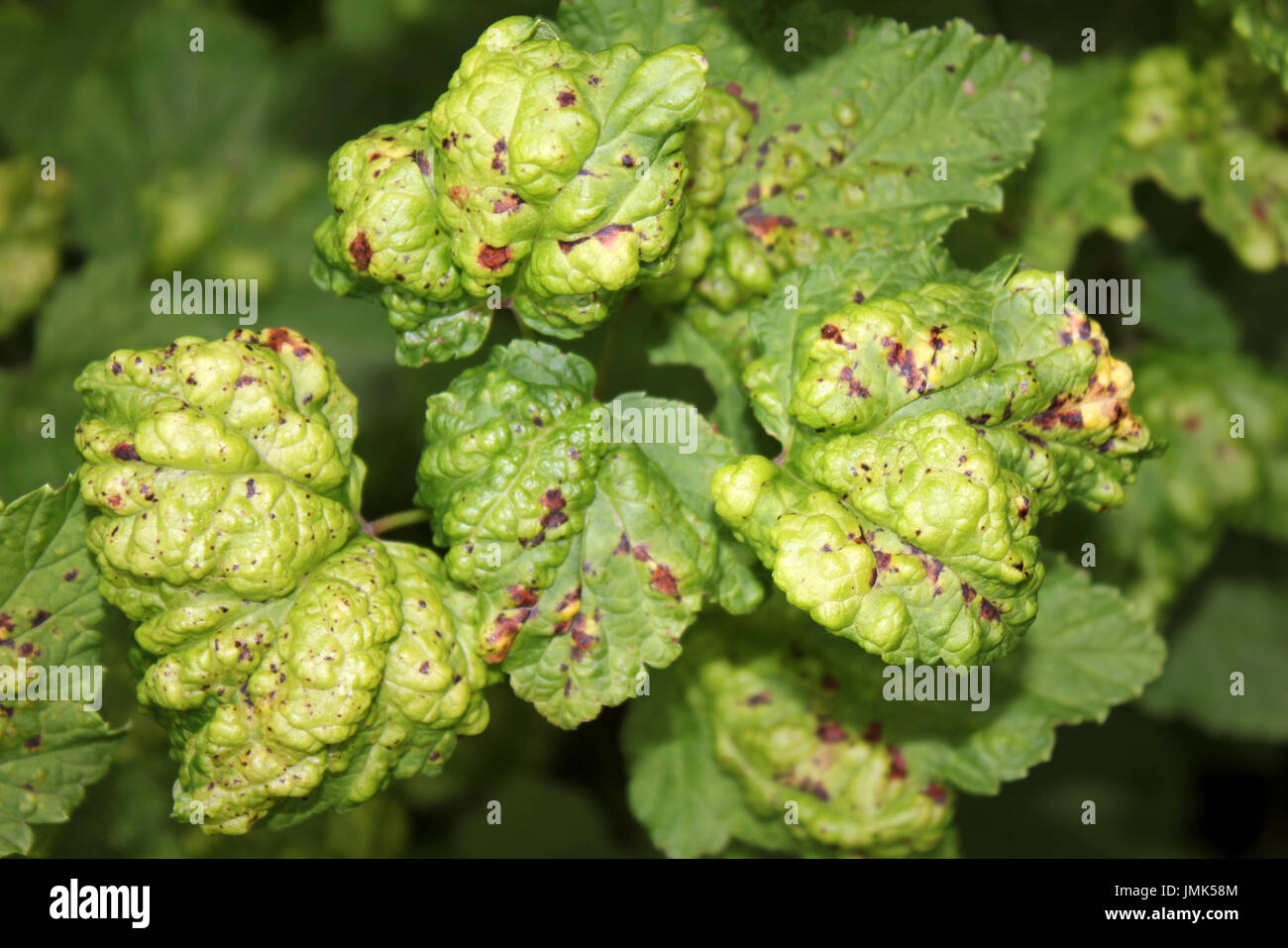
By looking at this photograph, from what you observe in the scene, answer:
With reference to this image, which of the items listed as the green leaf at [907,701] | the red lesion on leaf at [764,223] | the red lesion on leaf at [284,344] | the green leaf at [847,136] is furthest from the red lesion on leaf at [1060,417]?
the red lesion on leaf at [284,344]

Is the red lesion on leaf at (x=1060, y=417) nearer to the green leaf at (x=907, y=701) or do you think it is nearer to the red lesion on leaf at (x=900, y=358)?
the red lesion on leaf at (x=900, y=358)

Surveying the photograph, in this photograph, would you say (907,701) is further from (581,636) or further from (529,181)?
(529,181)

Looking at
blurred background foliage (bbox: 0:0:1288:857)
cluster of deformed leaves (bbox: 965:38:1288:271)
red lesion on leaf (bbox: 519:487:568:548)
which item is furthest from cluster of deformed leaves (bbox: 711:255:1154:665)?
cluster of deformed leaves (bbox: 965:38:1288:271)

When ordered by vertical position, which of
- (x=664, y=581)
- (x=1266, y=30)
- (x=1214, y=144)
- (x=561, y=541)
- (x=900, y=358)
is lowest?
(x=664, y=581)

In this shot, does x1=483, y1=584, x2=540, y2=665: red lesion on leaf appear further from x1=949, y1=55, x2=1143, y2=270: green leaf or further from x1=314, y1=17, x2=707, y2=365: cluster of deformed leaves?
x1=949, y1=55, x2=1143, y2=270: green leaf

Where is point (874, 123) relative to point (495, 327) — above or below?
above

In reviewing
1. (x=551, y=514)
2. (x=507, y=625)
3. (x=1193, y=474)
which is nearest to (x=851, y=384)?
(x=551, y=514)
